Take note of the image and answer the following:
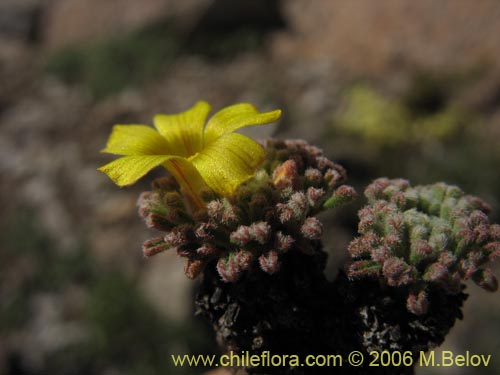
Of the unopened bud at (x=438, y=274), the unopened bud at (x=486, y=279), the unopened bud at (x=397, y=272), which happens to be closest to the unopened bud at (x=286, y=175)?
the unopened bud at (x=397, y=272)

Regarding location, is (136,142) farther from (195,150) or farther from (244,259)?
(244,259)

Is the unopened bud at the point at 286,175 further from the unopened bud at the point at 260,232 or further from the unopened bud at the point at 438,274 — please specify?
the unopened bud at the point at 438,274

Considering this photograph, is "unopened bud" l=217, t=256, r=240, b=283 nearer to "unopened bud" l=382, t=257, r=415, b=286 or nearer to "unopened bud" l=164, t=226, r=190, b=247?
"unopened bud" l=164, t=226, r=190, b=247

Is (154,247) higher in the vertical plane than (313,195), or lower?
lower

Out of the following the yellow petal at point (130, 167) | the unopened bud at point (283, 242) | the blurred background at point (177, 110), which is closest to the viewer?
the yellow petal at point (130, 167)

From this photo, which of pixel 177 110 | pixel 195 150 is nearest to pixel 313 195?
pixel 195 150

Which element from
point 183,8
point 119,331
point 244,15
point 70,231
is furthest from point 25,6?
point 119,331

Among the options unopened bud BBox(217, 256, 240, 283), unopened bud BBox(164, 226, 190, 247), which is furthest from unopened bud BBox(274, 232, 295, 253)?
unopened bud BBox(164, 226, 190, 247)
